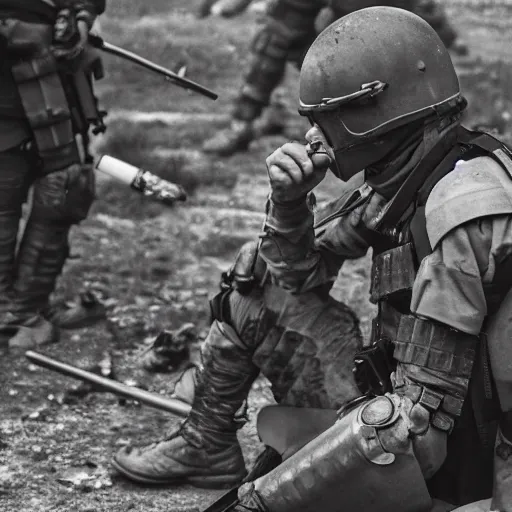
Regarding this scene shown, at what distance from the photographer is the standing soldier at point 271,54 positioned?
26.2ft

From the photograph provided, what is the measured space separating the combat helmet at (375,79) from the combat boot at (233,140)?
18.0 ft

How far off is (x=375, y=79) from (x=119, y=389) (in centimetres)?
199

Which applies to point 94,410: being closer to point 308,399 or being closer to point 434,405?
point 308,399

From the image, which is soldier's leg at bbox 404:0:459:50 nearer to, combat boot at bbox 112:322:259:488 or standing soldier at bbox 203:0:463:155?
standing soldier at bbox 203:0:463:155

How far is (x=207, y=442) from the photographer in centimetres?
404

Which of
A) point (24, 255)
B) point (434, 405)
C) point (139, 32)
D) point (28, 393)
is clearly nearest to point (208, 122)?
point (139, 32)

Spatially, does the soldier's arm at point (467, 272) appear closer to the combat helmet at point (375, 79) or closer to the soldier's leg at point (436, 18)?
the combat helmet at point (375, 79)

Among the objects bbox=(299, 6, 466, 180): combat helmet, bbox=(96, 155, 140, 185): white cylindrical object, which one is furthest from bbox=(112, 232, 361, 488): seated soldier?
bbox=(96, 155, 140, 185): white cylindrical object

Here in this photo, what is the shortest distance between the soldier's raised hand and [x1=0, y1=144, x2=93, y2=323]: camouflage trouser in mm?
2116

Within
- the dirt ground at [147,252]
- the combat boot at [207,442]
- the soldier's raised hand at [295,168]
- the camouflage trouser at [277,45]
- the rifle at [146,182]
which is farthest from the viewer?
the camouflage trouser at [277,45]

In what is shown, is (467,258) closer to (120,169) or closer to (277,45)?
(120,169)

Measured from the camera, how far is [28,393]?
193 inches

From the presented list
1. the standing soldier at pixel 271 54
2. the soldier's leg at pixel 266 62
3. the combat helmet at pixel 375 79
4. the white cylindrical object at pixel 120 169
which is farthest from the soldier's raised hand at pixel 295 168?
the soldier's leg at pixel 266 62

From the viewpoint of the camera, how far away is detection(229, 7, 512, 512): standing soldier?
9.21 ft
